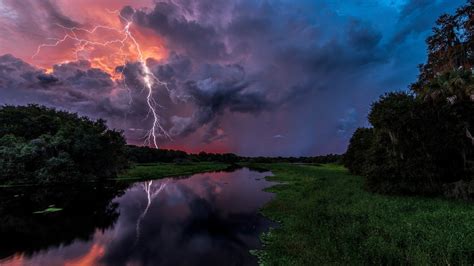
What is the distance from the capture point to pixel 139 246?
17.5 m

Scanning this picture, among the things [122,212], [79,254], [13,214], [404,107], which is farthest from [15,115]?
[404,107]

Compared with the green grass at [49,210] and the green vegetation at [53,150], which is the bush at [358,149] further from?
the green vegetation at [53,150]

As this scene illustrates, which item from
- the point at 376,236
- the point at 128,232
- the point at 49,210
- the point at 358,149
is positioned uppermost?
the point at 358,149

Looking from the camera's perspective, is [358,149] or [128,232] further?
[358,149]

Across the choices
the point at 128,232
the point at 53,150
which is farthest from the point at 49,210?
the point at 53,150

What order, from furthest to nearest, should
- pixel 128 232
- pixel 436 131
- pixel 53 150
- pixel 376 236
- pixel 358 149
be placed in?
pixel 53 150
pixel 358 149
pixel 436 131
pixel 128 232
pixel 376 236

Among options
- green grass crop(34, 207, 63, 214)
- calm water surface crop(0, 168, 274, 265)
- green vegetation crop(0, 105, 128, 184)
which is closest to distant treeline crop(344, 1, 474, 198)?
calm water surface crop(0, 168, 274, 265)

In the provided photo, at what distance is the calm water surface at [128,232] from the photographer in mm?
15414

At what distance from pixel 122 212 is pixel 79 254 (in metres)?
13.1

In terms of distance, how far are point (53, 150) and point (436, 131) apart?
68.7 m

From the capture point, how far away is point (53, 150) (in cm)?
5625

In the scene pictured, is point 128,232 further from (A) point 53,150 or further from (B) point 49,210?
(A) point 53,150

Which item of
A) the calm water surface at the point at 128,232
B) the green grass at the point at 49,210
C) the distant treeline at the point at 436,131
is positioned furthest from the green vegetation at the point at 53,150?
the distant treeline at the point at 436,131

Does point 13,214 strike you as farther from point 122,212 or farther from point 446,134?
point 446,134
